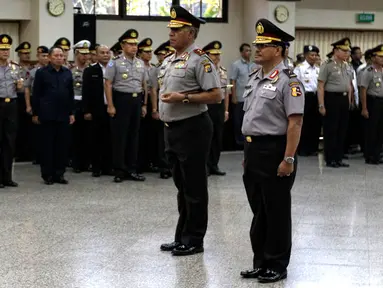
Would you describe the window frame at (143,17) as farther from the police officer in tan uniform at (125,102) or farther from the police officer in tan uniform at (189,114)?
the police officer in tan uniform at (189,114)

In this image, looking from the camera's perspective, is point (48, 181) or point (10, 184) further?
point (48, 181)

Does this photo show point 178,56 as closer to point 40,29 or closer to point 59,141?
point 59,141

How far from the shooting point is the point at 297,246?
651 cm

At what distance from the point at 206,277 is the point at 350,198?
152 inches

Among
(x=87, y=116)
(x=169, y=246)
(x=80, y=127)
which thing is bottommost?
(x=169, y=246)

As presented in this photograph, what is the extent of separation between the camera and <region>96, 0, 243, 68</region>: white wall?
1532 cm

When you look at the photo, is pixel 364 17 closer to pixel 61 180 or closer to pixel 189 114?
pixel 61 180

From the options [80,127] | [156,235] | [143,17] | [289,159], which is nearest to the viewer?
[289,159]

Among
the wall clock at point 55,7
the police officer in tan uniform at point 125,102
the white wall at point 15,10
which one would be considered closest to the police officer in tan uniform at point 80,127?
the police officer in tan uniform at point 125,102

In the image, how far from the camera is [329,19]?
655 inches

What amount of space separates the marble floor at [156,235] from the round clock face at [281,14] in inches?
219

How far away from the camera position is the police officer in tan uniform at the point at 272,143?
5.21 meters

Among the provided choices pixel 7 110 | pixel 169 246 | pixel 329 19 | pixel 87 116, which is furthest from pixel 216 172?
pixel 329 19

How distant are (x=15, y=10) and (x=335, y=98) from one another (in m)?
5.71
